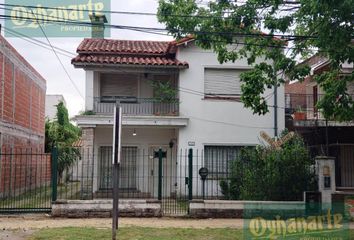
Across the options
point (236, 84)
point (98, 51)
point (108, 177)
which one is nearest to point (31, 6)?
point (98, 51)

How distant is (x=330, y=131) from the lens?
2205 centimetres

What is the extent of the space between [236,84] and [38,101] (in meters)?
13.3

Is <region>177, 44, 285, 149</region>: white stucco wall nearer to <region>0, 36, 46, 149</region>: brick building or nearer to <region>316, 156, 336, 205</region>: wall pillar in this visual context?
<region>316, 156, 336, 205</region>: wall pillar

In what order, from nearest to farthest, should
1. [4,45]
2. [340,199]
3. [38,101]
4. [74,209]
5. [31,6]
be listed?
1. [31,6]
2. [74,209]
3. [340,199]
4. [4,45]
5. [38,101]

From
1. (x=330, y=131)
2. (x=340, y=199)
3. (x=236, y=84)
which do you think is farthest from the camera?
(x=330, y=131)

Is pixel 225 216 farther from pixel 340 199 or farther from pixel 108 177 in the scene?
pixel 108 177

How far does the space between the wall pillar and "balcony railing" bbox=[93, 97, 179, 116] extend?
7277mm

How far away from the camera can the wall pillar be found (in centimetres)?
1409

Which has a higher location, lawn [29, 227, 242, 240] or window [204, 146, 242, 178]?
window [204, 146, 242, 178]

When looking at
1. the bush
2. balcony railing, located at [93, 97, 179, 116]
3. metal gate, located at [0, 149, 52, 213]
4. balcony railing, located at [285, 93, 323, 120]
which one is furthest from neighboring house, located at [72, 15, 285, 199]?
the bush

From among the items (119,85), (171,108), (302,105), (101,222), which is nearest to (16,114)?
(119,85)

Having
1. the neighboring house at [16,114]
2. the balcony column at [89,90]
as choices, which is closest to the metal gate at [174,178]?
the balcony column at [89,90]

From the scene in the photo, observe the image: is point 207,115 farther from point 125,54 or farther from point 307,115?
point 307,115

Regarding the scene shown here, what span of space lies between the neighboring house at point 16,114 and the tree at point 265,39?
8918 mm
